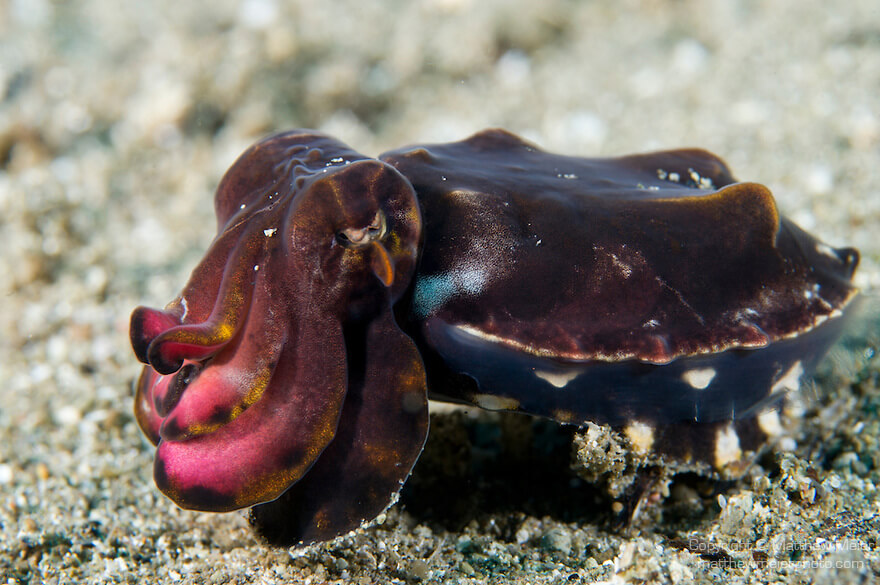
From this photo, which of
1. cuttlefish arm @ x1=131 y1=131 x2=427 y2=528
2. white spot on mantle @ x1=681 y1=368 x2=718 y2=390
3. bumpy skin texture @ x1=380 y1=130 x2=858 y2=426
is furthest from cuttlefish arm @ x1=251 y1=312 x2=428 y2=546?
white spot on mantle @ x1=681 y1=368 x2=718 y2=390

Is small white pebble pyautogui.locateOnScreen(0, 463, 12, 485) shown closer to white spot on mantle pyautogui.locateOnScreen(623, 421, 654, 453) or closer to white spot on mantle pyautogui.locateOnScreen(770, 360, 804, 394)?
white spot on mantle pyautogui.locateOnScreen(623, 421, 654, 453)

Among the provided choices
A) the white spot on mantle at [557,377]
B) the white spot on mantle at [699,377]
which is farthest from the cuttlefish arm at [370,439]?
Result: the white spot on mantle at [699,377]

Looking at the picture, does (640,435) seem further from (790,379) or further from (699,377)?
(790,379)

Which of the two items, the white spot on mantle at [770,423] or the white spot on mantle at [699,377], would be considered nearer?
the white spot on mantle at [699,377]

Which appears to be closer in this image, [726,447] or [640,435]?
[640,435]

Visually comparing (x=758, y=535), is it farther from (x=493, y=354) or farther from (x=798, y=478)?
(x=493, y=354)

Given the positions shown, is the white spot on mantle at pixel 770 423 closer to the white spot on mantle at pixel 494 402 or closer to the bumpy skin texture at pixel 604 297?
the bumpy skin texture at pixel 604 297

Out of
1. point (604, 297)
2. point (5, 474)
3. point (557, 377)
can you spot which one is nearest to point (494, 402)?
point (557, 377)
